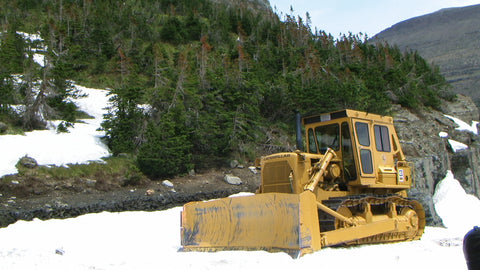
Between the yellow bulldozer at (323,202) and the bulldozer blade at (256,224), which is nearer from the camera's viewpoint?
the bulldozer blade at (256,224)

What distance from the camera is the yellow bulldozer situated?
24.3ft

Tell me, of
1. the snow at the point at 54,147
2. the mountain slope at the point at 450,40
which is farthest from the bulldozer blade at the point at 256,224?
the mountain slope at the point at 450,40

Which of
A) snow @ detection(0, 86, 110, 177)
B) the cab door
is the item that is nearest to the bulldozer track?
the cab door

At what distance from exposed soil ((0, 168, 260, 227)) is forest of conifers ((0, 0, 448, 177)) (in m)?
1.20

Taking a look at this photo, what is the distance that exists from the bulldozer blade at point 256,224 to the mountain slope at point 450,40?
190 feet

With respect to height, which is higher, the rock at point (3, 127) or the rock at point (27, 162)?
the rock at point (3, 127)

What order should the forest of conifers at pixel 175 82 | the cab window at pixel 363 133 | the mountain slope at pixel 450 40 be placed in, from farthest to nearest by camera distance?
the mountain slope at pixel 450 40, the forest of conifers at pixel 175 82, the cab window at pixel 363 133

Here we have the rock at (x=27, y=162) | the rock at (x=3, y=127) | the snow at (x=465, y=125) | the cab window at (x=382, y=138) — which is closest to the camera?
the cab window at (x=382, y=138)

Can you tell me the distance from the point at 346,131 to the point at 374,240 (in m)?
2.24

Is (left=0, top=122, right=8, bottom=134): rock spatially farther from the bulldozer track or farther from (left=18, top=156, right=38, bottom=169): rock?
the bulldozer track

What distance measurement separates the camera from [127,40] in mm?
37938

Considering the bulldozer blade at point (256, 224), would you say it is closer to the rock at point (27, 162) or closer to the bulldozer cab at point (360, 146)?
the bulldozer cab at point (360, 146)

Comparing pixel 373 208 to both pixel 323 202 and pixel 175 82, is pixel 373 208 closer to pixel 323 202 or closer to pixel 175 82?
pixel 323 202

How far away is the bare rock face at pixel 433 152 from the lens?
1944 cm
